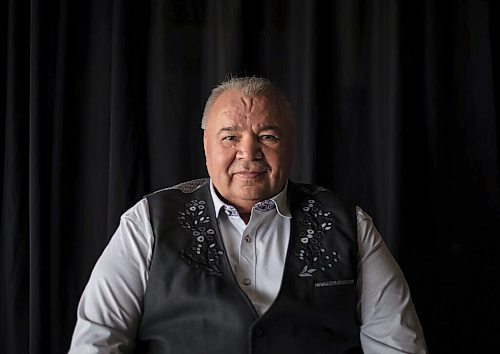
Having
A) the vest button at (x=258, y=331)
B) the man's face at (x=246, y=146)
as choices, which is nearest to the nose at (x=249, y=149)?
the man's face at (x=246, y=146)

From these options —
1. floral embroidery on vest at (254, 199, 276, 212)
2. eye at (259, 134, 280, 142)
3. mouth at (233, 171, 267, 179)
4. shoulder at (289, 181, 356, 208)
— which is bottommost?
floral embroidery on vest at (254, 199, 276, 212)

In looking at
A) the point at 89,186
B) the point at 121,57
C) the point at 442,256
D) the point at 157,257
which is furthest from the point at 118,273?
the point at 442,256

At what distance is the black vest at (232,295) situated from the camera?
1.50 metres

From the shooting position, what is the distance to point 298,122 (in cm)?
207

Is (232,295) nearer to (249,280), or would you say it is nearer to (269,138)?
(249,280)

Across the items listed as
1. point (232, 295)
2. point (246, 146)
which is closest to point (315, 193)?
point (246, 146)

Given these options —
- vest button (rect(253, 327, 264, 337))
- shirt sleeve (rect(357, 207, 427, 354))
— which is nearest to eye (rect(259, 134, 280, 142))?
shirt sleeve (rect(357, 207, 427, 354))

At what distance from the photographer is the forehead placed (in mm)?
1627

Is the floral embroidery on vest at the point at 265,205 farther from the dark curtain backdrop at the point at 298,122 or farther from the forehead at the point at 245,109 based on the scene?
the dark curtain backdrop at the point at 298,122

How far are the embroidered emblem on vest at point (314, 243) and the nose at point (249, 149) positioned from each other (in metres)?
0.21

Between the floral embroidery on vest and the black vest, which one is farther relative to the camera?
the floral embroidery on vest

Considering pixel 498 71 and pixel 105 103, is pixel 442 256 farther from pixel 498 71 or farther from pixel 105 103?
pixel 105 103

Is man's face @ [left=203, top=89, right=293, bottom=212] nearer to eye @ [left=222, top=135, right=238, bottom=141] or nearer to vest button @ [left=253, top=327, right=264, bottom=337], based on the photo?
eye @ [left=222, top=135, right=238, bottom=141]

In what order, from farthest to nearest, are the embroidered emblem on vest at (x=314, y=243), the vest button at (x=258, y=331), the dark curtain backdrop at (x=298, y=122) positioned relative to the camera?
the dark curtain backdrop at (x=298, y=122) < the embroidered emblem on vest at (x=314, y=243) < the vest button at (x=258, y=331)
